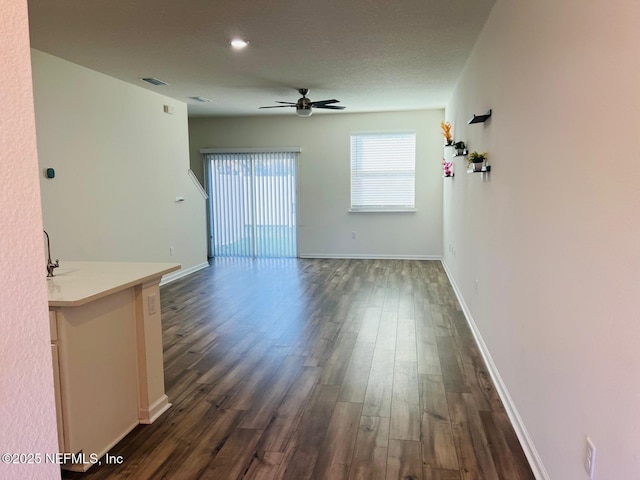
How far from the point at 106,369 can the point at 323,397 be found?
1278 millimetres

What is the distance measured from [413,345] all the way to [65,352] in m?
2.60

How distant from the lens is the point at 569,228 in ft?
5.40

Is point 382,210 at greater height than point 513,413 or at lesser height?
greater

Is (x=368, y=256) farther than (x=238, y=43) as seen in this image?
Yes

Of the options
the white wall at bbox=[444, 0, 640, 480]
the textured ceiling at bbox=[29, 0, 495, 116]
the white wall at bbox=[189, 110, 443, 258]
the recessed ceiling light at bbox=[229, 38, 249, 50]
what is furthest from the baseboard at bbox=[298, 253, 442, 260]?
the white wall at bbox=[444, 0, 640, 480]

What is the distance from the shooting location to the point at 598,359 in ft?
4.56

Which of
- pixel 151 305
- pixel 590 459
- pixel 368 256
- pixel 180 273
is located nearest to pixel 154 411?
pixel 151 305

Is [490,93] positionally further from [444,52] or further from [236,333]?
[236,333]

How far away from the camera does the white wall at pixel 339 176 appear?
8.02 meters

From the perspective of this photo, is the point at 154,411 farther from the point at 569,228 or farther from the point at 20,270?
the point at 569,228

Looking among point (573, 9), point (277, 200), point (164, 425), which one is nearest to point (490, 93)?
point (573, 9)

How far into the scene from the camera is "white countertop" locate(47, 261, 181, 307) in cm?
205

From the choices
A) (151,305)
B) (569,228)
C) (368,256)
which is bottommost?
(368,256)

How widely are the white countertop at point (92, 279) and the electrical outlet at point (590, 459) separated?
2018 mm
